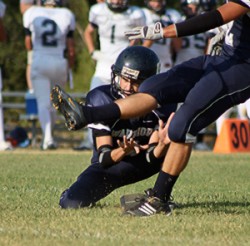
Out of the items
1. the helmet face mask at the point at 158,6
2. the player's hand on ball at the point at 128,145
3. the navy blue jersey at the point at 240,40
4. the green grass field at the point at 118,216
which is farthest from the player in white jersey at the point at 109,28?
the navy blue jersey at the point at 240,40

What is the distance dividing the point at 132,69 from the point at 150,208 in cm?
90

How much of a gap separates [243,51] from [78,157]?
5.84 metres

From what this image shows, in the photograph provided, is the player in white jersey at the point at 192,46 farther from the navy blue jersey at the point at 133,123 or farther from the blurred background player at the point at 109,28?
the navy blue jersey at the point at 133,123

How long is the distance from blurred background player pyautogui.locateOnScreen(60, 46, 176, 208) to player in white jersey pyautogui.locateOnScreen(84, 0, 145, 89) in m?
6.26

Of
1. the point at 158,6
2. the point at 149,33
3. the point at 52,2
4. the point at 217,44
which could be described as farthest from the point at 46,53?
the point at 149,33

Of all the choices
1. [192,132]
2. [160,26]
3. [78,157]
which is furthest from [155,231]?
[78,157]

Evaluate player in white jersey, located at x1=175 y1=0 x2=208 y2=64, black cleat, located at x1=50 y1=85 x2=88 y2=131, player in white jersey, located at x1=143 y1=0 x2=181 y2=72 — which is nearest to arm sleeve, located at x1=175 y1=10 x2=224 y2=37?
black cleat, located at x1=50 y1=85 x2=88 y2=131

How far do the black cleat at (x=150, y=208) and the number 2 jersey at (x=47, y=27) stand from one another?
7.45m

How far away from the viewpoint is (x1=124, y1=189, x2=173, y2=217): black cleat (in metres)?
5.75

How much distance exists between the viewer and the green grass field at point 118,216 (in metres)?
4.88

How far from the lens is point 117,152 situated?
590 cm

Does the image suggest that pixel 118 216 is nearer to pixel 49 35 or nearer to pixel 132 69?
pixel 132 69

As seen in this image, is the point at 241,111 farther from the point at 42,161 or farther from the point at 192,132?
the point at 192,132

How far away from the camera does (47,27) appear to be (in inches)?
513
